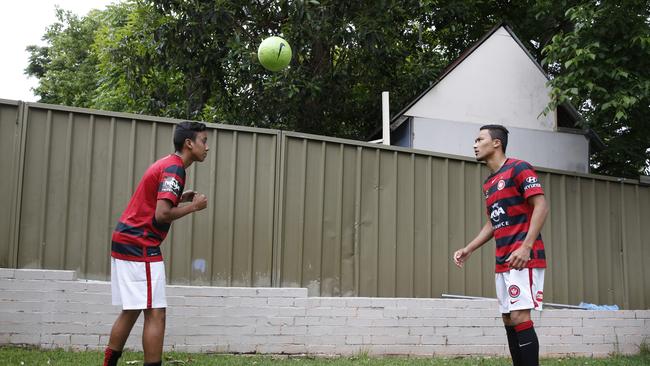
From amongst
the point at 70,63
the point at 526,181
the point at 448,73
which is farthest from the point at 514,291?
the point at 70,63

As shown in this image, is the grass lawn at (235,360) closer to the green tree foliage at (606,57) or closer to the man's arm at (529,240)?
the man's arm at (529,240)

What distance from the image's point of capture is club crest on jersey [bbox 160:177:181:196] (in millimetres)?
3584

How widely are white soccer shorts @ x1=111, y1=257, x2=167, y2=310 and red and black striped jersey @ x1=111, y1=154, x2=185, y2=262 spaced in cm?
5

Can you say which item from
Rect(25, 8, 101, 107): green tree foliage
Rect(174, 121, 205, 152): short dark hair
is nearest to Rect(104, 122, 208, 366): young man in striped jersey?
Rect(174, 121, 205, 152): short dark hair

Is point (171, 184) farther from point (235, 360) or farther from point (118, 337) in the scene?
point (235, 360)

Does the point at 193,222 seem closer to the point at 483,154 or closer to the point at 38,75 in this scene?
the point at 483,154

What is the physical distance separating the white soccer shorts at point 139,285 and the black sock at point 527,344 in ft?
7.27

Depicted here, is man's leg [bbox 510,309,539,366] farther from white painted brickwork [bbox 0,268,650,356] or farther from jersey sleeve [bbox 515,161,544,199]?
white painted brickwork [bbox 0,268,650,356]

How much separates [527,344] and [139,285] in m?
2.39

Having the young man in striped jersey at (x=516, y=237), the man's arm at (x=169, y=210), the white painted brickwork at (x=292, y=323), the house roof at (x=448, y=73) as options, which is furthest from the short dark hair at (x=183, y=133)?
the house roof at (x=448, y=73)

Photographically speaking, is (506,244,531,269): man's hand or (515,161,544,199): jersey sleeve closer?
(506,244,531,269): man's hand

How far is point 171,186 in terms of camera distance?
3592 mm

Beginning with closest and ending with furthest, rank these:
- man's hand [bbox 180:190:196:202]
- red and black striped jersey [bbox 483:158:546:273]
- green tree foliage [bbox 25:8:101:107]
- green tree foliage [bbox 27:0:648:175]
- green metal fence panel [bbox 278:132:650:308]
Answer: red and black striped jersey [bbox 483:158:546:273] < man's hand [bbox 180:190:196:202] < green metal fence panel [bbox 278:132:650:308] < green tree foliage [bbox 27:0:648:175] < green tree foliage [bbox 25:8:101:107]

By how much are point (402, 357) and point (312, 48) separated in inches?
211
